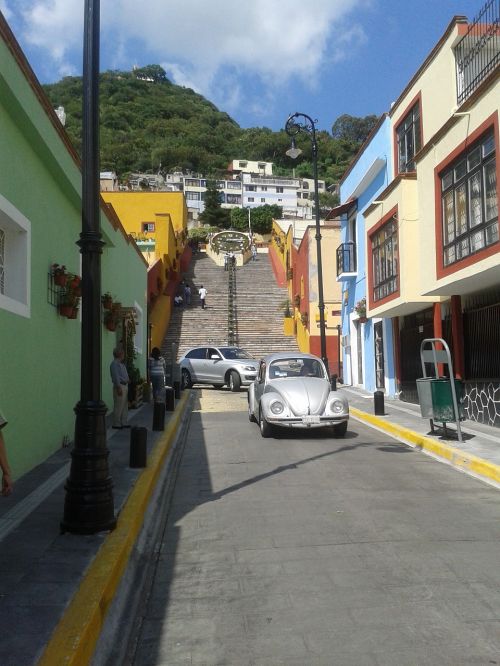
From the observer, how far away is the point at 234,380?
23.1 meters

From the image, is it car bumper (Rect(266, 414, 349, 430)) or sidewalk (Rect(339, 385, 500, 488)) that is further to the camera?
car bumper (Rect(266, 414, 349, 430))

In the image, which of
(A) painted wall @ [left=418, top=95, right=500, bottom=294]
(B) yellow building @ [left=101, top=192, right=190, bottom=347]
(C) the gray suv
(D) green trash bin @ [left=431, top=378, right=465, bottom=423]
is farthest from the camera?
(B) yellow building @ [left=101, top=192, right=190, bottom=347]

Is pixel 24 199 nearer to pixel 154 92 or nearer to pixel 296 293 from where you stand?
pixel 296 293

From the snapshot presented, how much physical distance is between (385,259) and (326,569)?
1429 cm

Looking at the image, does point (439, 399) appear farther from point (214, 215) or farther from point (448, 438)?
point (214, 215)

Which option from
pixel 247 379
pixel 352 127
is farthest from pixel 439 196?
pixel 352 127

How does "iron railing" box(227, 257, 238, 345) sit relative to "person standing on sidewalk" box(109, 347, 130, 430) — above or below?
above

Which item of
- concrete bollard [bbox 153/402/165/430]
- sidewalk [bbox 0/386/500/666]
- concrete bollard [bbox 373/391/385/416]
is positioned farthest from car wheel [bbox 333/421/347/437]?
concrete bollard [bbox 153/402/165/430]

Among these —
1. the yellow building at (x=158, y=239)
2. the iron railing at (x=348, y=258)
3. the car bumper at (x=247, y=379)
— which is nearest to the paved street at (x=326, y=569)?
the car bumper at (x=247, y=379)

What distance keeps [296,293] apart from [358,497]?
25.5m

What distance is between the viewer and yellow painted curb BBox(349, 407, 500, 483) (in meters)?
8.66

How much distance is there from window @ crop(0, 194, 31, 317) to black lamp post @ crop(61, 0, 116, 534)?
8.39ft

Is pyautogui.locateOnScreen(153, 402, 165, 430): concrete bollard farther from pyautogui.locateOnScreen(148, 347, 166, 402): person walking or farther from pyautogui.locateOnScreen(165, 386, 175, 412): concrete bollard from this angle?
pyautogui.locateOnScreen(148, 347, 166, 402): person walking

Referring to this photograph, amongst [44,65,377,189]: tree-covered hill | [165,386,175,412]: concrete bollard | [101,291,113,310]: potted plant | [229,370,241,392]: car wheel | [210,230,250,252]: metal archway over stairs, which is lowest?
[165,386,175,412]: concrete bollard
